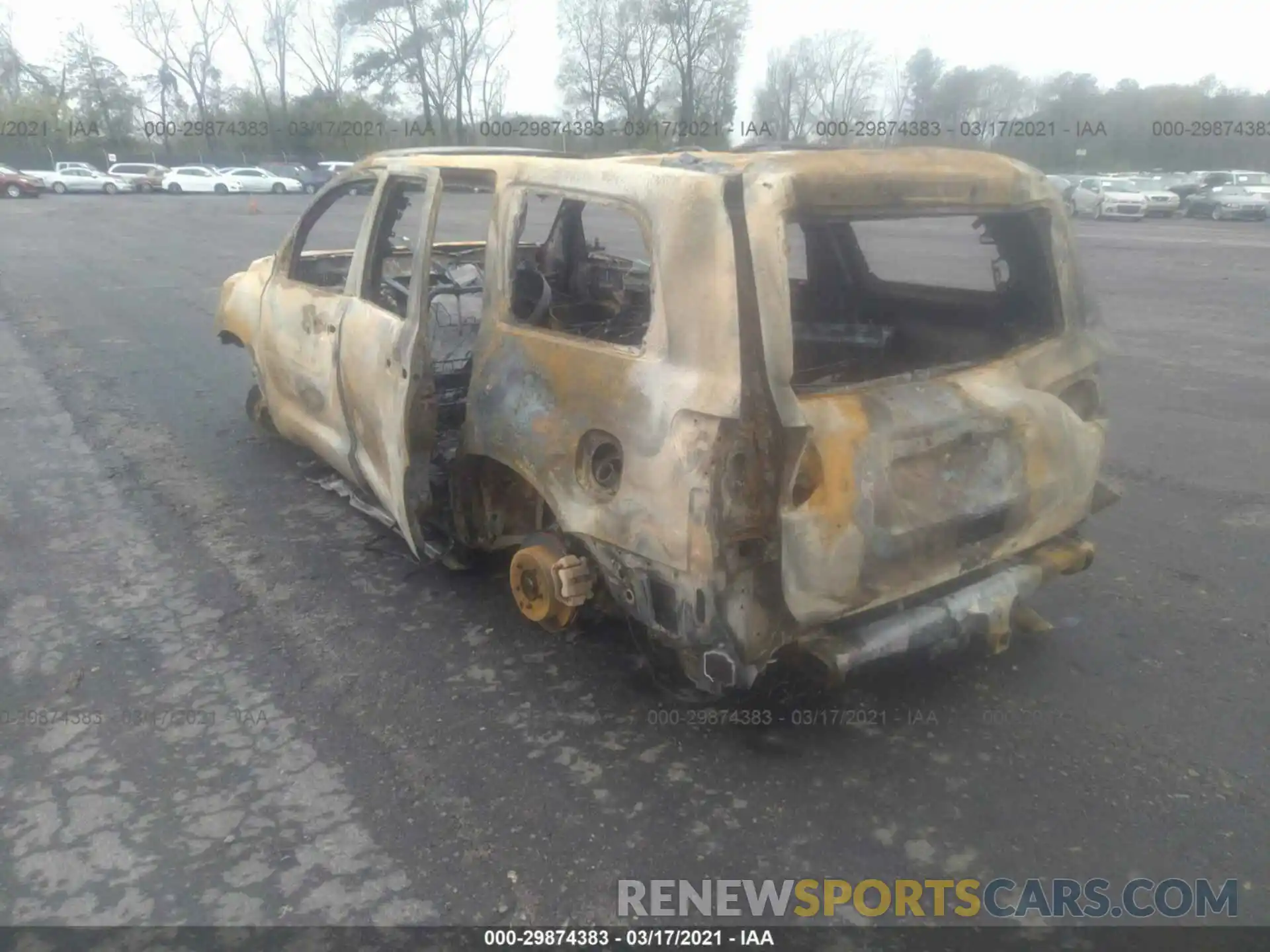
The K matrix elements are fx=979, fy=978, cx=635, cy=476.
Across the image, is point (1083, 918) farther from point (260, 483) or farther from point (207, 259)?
point (207, 259)

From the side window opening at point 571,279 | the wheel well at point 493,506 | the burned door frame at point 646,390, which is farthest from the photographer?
the wheel well at point 493,506

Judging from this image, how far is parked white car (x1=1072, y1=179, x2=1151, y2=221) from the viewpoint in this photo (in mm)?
26859

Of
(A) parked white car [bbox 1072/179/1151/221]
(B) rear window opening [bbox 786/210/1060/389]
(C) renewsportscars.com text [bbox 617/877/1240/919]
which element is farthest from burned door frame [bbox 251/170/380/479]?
(A) parked white car [bbox 1072/179/1151/221]

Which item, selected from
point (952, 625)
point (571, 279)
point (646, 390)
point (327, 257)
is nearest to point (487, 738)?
point (646, 390)

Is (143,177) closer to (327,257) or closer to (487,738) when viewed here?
(327,257)

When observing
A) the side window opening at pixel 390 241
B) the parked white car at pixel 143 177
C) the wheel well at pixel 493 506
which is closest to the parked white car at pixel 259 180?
the parked white car at pixel 143 177

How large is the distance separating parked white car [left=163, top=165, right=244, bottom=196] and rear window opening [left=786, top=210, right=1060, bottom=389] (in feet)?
148

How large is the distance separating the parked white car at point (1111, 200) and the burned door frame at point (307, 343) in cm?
2696

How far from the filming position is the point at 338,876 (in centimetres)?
261

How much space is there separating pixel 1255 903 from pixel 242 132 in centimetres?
6570

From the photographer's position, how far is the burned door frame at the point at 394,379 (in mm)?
3691

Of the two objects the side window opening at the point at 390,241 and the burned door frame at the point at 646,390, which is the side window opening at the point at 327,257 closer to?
the side window opening at the point at 390,241

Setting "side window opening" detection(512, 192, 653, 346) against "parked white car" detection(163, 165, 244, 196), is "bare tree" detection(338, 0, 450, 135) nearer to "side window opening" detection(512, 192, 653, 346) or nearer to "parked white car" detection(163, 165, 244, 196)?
"parked white car" detection(163, 165, 244, 196)

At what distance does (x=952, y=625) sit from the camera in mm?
3129
